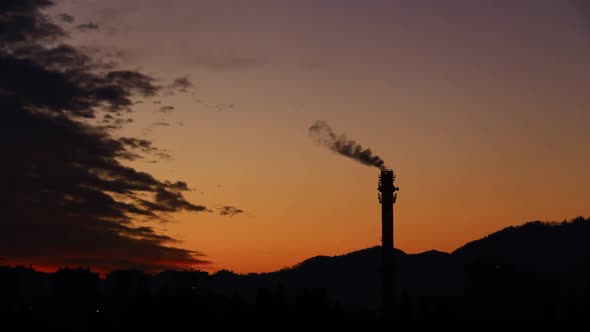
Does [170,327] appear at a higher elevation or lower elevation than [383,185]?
lower

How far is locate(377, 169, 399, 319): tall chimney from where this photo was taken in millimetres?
98688

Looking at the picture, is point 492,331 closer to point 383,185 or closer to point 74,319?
point 383,185

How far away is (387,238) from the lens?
322 ft

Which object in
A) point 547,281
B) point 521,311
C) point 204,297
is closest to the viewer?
point 204,297

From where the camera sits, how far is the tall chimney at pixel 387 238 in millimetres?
98688

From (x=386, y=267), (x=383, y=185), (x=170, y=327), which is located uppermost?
(x=383, y=185)

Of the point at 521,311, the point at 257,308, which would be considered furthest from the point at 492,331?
the point at 521,311

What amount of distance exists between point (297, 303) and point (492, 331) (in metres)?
27.0

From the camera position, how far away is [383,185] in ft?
349

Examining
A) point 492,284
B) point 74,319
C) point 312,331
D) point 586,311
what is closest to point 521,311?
point 492,284

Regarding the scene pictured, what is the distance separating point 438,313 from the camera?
104m

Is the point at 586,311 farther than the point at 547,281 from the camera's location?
No

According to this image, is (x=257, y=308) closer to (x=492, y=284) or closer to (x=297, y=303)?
(x=297, y=303)

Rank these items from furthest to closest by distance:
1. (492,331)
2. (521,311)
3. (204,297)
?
(521,311), (204,297), (492,331)
